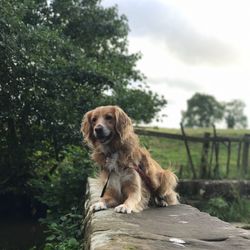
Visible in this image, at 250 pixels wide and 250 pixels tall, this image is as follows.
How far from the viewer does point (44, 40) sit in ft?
41.2

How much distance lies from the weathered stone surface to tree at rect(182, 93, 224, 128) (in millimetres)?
62062

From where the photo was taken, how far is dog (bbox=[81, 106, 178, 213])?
677 cm

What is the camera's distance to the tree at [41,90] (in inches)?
476

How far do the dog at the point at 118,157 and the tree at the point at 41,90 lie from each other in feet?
17.2

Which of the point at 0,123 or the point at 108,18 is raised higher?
the point at 108,18

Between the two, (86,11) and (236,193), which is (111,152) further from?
(86,11)

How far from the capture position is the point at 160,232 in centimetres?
534

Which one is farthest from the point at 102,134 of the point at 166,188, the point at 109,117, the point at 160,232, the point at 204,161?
the point at 204,161

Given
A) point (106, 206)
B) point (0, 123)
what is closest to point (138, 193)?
point (106, 206)

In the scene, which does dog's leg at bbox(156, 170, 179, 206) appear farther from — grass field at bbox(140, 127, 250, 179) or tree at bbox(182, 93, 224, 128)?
tree at bbox(182, 93, 224, 128)

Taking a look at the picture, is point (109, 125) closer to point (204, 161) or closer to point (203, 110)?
point (204, 161)

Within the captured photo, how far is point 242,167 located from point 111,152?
9.20m

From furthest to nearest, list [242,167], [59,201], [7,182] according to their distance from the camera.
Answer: [242,167]
[7,182]
[59,201]

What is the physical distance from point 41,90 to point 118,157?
20.3ft
